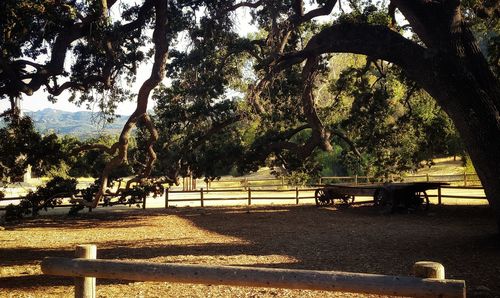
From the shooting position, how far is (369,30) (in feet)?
33.4

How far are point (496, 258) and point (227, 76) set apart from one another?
11.9 meters

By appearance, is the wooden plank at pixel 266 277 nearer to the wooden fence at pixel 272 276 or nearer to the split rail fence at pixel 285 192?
the wooden fence at pixel 272 276

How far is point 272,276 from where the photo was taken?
3.53 metres

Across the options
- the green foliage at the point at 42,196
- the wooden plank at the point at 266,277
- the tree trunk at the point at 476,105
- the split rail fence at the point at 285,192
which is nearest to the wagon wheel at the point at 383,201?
the split rail fence at the point at 285,192

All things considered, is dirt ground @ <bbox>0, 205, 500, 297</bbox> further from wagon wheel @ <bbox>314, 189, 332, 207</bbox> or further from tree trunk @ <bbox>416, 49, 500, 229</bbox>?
wagon wheel @ <bbox>314, 189, 332, 207</bbox>

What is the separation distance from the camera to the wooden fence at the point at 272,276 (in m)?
3.33

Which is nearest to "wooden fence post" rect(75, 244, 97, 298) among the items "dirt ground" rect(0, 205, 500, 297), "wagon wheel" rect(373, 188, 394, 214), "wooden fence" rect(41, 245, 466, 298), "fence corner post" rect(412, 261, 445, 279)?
"wooden fence" rect(41, 245, 466, 298)

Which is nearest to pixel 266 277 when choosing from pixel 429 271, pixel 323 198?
pixel 429 271

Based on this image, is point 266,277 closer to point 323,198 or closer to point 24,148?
point 24,148

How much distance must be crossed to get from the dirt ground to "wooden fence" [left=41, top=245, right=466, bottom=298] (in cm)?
318

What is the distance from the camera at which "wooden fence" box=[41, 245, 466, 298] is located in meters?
3.33

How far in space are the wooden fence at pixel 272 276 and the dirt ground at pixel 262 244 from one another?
10.4 feet

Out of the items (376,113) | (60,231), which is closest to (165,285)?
(60,231)

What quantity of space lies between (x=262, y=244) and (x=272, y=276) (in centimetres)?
811
